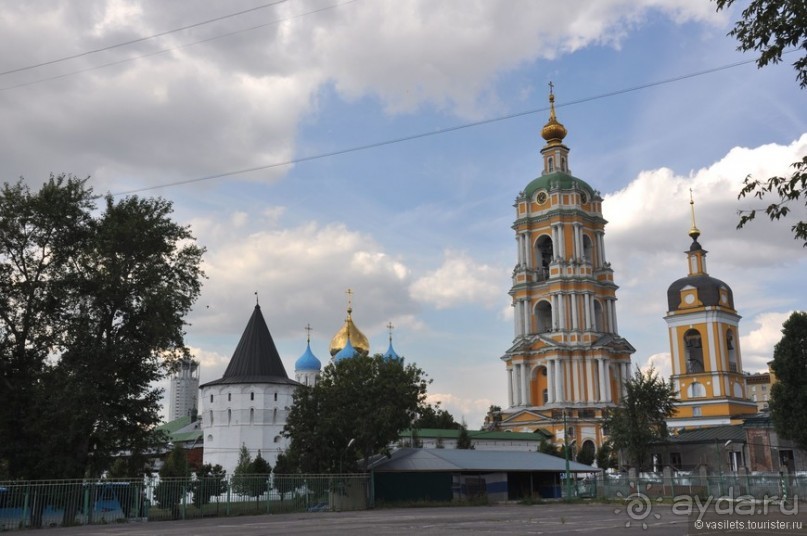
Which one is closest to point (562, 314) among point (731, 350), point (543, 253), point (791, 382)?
point (543, 253)

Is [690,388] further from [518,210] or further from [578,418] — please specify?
[518,210]

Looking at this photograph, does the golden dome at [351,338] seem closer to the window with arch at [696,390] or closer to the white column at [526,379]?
the white column at [526,379]

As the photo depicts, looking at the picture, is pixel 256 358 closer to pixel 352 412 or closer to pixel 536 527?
pixel 352 412

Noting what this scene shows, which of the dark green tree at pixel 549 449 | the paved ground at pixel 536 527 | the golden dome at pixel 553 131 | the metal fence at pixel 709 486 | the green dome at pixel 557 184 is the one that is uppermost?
the golden dome at pixel 553 131

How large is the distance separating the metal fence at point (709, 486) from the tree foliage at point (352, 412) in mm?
12730

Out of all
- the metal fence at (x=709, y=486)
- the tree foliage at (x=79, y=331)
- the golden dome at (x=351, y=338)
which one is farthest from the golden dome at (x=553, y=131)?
the tree foliage at (x=79, y=331)

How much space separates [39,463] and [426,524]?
1704 centimetres

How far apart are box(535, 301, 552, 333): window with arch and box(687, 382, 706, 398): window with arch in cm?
1623

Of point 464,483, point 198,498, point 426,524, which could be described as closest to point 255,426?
point 464,483

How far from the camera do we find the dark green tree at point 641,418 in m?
55.8

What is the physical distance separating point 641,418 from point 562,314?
86.1 ft

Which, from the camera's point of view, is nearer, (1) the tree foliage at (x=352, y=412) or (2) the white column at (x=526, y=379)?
(1) the tree foliage at (x=352, y=412)

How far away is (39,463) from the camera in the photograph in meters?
33.2

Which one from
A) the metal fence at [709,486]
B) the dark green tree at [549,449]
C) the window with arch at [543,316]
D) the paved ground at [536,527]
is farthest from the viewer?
the window with arch at [543,316]
